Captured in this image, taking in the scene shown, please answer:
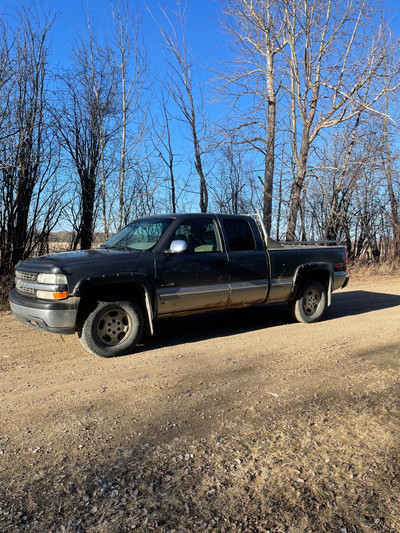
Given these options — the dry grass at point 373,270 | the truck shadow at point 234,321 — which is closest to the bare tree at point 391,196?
the dry grass at point 373,270

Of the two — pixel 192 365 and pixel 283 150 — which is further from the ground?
pixel 283 150

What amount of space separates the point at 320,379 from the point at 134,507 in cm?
270

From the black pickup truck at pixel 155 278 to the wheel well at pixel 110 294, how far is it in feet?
0.04

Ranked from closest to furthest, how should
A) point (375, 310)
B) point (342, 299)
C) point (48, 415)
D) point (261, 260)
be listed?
A: point (48, 415)
point (261, 260)
point (375, 310)
point (342, 299)

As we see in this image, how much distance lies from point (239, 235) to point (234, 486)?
4397 millimetres

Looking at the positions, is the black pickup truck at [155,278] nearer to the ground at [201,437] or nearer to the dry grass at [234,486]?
the ground at [201,437]

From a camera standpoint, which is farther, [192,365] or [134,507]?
[192,365]

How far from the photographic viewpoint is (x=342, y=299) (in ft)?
32.6

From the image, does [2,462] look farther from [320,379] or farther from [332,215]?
[332,215]

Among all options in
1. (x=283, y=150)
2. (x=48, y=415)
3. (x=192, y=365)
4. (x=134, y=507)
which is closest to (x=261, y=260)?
(x=192, y=365)

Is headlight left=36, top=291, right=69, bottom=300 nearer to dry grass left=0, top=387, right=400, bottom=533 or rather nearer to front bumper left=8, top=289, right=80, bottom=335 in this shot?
front bumper left=8, top=289, right=80, bottom=335

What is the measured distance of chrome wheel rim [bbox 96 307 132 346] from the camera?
5.15 m

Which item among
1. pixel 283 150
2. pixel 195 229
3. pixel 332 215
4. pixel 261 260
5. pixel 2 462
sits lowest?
pixel 2 462

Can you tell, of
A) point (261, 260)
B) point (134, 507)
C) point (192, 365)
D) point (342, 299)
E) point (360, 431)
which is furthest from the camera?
point (342, 299)
